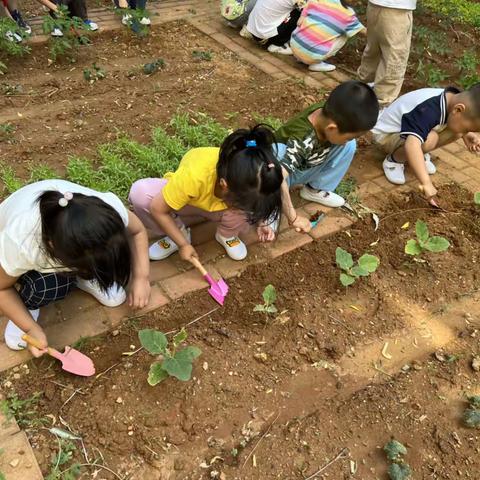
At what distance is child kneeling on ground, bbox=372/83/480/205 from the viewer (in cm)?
294

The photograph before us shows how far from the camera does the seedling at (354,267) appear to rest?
2.46 metres

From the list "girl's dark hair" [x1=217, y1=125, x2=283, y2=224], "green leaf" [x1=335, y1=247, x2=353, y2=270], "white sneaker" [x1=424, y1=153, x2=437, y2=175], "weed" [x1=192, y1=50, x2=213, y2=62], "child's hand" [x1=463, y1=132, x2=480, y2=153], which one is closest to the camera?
"girl's dark hair" [x1=217, y1=125, x2=283, y2=224]

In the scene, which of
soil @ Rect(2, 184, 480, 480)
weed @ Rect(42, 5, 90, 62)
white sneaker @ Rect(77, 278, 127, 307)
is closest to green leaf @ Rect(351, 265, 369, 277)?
soil @ Rect(2, 184, 480, 480)

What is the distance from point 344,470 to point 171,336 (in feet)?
2.97

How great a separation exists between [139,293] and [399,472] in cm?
127

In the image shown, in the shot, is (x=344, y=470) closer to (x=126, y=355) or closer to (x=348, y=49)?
(x=126, y=355)

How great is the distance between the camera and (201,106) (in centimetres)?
376

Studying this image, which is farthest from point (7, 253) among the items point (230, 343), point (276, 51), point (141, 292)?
point (276, 51)

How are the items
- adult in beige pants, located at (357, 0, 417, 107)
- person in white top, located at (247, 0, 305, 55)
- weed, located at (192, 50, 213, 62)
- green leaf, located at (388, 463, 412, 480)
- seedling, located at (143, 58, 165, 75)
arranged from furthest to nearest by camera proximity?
person in white top, located at (247, 0, 305, 55) → weed, located at (192, 50, 213, 62) → seedling, located at (143, 58, 165, 75) → adult in beige pants, located at (357, 0, 417, 107) → green leaf, located at (388, 463, 412, 480)

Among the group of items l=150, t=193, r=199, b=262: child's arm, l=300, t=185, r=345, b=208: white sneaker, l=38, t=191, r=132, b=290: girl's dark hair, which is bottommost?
l=300, t=185, r=345, b=208: white sneaker

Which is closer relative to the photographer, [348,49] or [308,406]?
[308,406]

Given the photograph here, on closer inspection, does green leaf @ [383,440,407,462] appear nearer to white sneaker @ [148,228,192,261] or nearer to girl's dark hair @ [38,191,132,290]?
girl's dark hair @ [38,191,132,290]

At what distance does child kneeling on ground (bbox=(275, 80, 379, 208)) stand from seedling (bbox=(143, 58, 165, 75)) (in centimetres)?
182

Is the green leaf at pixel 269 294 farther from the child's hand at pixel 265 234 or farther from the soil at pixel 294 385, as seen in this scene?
the child's hand at pixel 265 234
